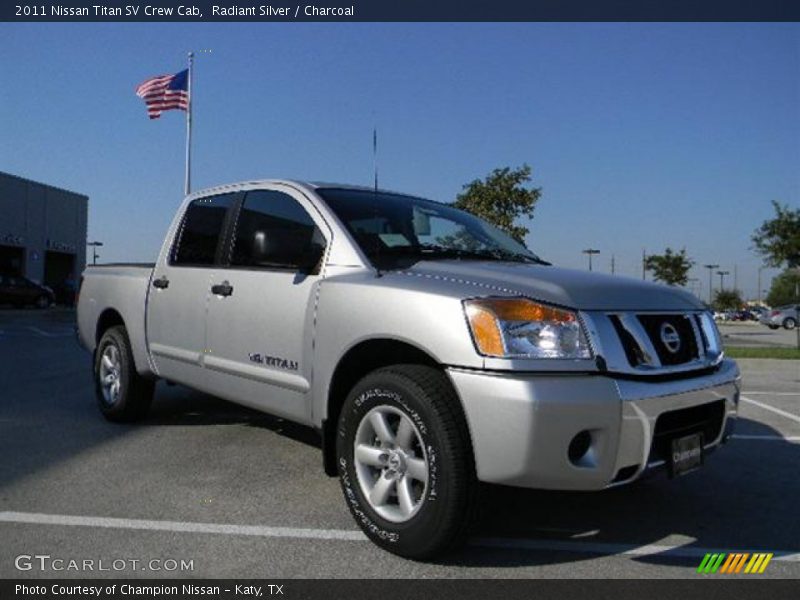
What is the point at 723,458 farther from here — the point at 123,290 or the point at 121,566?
the point at 123,290

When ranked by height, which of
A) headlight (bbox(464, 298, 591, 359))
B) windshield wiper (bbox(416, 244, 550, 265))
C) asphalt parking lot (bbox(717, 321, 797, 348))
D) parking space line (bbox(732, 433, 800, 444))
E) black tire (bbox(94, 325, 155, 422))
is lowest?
asphalt parking lot (bbox(717, 321, 797, 348))

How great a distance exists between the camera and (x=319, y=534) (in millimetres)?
3254

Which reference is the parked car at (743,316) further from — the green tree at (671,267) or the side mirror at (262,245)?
the side mirror at (262,245)

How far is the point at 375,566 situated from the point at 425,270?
1.34 metres

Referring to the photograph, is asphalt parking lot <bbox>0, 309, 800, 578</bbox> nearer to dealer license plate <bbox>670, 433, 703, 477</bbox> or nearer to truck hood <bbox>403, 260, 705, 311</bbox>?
dealer license plate <bbox>670, 433, 703, 477</bbox>

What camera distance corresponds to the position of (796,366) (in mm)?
12164

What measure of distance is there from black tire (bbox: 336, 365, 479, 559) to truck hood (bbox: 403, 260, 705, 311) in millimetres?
461

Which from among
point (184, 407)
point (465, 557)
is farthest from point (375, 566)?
point (184, 407)

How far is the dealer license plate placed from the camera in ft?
9.62

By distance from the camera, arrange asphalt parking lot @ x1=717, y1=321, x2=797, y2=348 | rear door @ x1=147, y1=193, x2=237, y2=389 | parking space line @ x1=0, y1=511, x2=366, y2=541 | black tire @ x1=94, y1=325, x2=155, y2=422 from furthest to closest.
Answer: asphalt parking lot @ x1=717, y1=321, x2=797, y2=348 → black tire @ x1=94, y1=325, x2=155, y2=422 → rear door @ x1=147, y1=193, x2=237, y2=389 → parking space line @ x1=0, y1=511, x2=366, y2=541

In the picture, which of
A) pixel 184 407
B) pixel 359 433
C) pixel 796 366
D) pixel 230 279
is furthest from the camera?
pixel 796 366

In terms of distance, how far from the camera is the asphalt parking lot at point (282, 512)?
9.62 feet

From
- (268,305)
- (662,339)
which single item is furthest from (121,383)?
(662,339)

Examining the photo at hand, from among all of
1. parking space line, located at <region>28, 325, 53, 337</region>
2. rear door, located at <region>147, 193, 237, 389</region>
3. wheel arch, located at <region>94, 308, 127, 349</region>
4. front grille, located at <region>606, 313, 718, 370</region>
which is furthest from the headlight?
parking space line, located at <region>28, 325, 53, 337</region>
